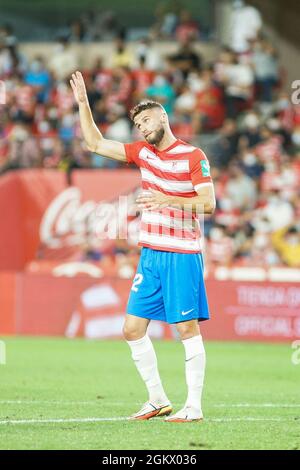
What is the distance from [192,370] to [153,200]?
1329 millimetres

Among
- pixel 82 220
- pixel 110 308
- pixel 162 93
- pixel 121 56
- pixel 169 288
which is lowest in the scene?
pixel 110 308

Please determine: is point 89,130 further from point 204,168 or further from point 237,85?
point 237,85

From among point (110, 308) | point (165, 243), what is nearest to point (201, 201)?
point (165, 243)

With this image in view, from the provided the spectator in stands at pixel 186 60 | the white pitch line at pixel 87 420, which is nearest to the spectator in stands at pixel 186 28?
the spectator in stands at pixel 186 60

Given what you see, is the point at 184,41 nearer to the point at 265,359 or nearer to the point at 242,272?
the point at 242,272

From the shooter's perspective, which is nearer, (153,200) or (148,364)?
(153,200)

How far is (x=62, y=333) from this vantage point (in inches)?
757

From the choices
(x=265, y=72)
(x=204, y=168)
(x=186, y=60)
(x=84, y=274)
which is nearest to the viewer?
(x=204, y=168)

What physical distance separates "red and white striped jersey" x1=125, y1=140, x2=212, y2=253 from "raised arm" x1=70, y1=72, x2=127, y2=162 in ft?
0.79

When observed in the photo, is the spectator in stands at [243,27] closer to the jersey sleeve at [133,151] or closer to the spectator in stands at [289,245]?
the spectator in stands at [289,245]

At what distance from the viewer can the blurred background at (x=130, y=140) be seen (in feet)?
62.7

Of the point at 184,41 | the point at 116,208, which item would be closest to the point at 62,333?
the point at 116,208

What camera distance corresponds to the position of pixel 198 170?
873 cm

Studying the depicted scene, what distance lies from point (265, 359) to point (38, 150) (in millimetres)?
8408
